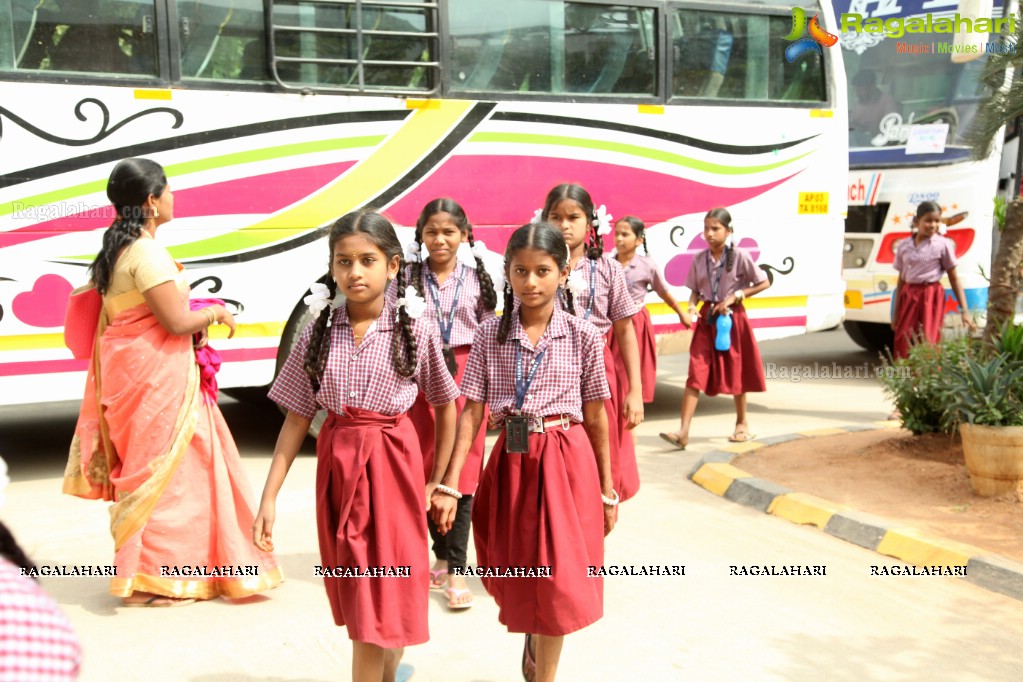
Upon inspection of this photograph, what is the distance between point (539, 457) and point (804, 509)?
2.75 meters

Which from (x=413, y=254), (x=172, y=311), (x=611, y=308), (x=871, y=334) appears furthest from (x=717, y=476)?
(x=871, y=334)

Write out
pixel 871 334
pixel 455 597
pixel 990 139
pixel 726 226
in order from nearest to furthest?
1. pixel 455 597
2. pixel 990 139
3. pixel 726 226
4. pixel 871 334

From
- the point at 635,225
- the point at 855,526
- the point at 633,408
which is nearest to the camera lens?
the point at 633,408

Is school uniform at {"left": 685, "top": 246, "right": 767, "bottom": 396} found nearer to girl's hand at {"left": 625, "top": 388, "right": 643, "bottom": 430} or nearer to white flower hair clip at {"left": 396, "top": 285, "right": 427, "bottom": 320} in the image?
girl's hand at {"left": 625, "top": 388, "right": 643, "bottom": 430}

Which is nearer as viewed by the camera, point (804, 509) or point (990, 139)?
point (804, 509)

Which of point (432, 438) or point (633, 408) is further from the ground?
point (633, 408)

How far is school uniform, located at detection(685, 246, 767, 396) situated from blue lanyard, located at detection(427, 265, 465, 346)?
131 inches

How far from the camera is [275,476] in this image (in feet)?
11.4

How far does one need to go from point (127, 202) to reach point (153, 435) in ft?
3.14

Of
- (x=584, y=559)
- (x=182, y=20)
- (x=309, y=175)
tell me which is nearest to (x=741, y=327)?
(x=309, y=175)

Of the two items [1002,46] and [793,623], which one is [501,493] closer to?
[793,623]

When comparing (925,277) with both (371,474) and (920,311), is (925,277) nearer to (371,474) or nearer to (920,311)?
(920,311)

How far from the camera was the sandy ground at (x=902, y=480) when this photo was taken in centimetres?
531


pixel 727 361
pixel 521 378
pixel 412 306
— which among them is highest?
pixel 412 306
